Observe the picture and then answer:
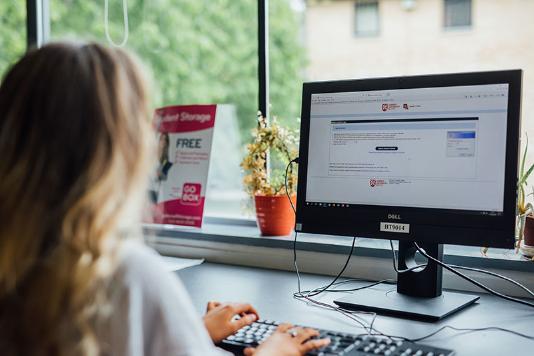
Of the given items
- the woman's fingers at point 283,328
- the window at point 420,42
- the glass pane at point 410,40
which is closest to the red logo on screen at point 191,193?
the window at point 420,42

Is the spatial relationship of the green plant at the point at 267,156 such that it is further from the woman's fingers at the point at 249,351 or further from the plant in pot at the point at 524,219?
the woman's fingers at the point at 249,351

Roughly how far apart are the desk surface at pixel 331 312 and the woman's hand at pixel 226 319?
0.38 ft

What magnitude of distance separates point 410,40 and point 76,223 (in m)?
4.54

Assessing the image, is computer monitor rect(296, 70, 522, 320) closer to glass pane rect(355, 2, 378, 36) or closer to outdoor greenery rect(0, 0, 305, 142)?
outdoor greenery rect(0, 0, 305, 142)

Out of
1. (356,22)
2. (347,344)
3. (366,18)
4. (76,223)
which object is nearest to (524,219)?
(347,344)

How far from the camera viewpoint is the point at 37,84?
2.59 feet

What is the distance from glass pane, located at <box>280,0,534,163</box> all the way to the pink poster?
57cm

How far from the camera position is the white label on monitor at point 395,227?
1377 mm

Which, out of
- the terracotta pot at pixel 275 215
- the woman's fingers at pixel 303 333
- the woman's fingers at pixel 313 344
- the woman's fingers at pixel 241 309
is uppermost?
the terracotta pot at pixel 275 215

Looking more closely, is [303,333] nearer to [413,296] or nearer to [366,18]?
[413,296]

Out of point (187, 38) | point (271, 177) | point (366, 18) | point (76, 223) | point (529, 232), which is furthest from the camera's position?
point (187, 38)

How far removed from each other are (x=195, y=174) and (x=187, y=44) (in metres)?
3.62

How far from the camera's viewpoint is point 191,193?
2061mm

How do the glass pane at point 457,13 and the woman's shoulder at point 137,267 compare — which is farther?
the glass pane at point 457,13
